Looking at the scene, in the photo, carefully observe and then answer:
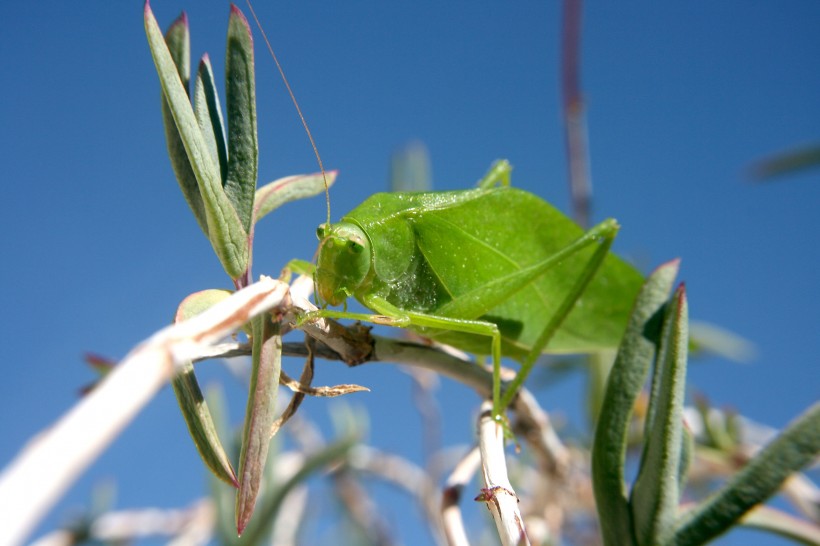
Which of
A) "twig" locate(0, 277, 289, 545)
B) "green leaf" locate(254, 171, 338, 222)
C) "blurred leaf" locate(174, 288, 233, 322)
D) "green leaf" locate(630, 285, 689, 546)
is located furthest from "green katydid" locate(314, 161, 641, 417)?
"twig" locate(0, 277, 289, 545)

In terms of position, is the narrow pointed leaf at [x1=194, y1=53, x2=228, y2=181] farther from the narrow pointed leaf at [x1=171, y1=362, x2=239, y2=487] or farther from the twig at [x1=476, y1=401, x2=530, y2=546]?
the twig at [x1=476, y1=401, x2=530, y2=546]

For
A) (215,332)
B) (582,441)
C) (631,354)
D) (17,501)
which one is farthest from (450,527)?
(582,441)

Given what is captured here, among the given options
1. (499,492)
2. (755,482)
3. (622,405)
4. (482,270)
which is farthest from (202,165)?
(482,270)

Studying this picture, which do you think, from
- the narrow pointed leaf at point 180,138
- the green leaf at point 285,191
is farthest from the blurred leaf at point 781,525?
the narrow pointed leaf at point 180,138

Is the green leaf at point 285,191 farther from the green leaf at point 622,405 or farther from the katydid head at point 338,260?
the green leaf at point 622,405

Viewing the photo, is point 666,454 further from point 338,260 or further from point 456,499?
point 338,260

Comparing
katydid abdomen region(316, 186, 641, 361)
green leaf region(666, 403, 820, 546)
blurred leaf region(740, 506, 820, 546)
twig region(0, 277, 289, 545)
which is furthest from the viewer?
katydid abdomen region(316, 186, 641, 361)
